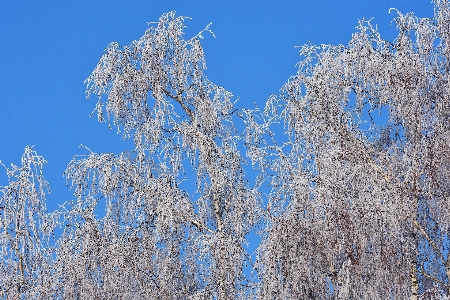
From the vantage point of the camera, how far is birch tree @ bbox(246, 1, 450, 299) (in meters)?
9.38

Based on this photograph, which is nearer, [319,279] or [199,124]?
[319,279]

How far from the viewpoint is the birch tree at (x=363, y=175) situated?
A: 938 centimetres

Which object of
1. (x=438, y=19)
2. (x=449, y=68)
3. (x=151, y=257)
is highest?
(x=438, y=19)

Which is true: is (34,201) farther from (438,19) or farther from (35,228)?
(438,19)

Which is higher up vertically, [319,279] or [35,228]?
[35,228]

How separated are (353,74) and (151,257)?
4507 mm

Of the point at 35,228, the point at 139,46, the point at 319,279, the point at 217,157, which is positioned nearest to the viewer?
the point at 319,279

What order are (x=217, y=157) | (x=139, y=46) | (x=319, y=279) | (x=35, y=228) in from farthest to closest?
(x=139, y=46), (x=217, y=157), (x=35, y=228), (x=319, y=279)

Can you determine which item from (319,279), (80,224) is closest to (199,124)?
(80,224)

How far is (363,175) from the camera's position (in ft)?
33.4

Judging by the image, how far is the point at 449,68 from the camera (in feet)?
39.7

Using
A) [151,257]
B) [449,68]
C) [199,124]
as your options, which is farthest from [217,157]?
[449,68]

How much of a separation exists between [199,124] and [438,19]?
4.29m

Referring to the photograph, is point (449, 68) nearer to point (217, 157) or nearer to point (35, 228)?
point (217, 157)
